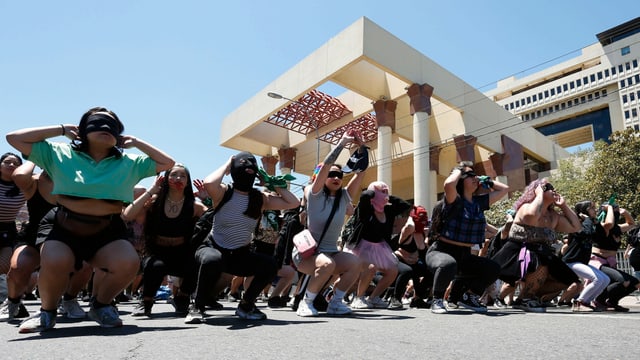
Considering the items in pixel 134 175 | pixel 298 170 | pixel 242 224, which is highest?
pixel 298 170

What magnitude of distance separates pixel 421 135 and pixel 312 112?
28.8 ft

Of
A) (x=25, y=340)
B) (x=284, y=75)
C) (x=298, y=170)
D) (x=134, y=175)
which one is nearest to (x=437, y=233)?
(x=134, y=175)

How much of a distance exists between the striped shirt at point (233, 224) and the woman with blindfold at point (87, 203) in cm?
86

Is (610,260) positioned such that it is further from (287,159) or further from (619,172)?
(287,159)

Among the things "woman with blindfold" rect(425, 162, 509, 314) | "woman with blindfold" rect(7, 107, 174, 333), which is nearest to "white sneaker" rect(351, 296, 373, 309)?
"woman with blindfold" rect(425, 162, 509, 314)

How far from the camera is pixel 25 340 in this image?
2701mm

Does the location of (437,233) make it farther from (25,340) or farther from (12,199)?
(12,199)

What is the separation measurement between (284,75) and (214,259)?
22.5 meters

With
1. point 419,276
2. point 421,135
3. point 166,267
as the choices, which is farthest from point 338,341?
point 421,135

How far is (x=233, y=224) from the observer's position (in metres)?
4.13

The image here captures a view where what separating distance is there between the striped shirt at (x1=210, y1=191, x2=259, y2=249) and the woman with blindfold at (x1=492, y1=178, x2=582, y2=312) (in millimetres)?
3231

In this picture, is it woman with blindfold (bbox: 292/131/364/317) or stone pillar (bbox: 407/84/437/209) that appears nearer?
woman with blindfold (bbox: 292/131/364/317)

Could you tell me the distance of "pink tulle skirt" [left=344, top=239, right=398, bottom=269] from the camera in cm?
573

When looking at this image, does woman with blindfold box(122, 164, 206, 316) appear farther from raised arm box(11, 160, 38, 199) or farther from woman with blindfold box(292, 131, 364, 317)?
woman with blindfold box(292, 131, 364, 317)
